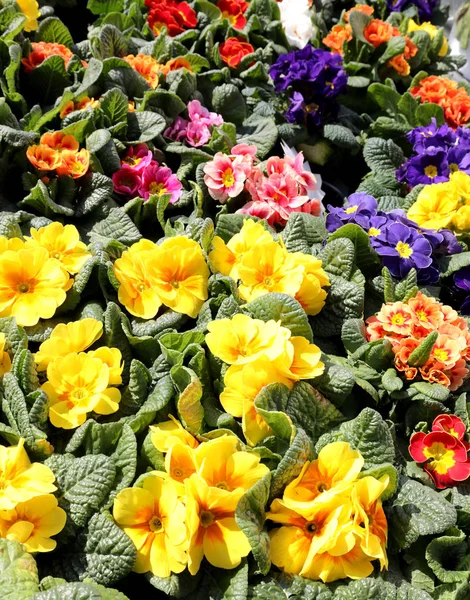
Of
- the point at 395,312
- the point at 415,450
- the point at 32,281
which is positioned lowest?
the point at 415,450

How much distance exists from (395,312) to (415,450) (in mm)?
362

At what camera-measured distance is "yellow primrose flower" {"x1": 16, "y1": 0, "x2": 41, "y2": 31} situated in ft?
8.18

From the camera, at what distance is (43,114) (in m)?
2.29

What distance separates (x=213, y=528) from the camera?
129 centimetres

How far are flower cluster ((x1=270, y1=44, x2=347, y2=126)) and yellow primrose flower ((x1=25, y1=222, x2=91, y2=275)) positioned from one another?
1.27m

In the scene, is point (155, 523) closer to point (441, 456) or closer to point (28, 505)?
point (28, 505)

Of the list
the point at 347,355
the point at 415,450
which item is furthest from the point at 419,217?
the point at 415,450

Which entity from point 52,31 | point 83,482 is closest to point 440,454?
point 83,482

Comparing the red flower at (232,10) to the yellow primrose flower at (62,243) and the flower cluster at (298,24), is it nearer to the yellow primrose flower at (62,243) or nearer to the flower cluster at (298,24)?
the flower cluster at (298,24)

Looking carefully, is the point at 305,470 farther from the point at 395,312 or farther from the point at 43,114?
the point at 43,114

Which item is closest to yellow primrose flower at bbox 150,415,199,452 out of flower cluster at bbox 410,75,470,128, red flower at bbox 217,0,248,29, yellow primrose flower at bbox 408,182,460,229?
yellow primrose flower at bbox 408,182,460,229

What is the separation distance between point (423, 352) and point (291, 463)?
20.3 inches

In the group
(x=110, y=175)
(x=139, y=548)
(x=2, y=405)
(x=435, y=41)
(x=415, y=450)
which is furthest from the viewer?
→ (x=435, y=41)

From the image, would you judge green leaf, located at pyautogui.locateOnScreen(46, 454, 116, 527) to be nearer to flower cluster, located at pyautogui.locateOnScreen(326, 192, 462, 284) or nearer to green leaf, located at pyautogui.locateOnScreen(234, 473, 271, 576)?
green leaf, located at pyautogui.locateOnScreen(234, 473, 271, 576)
